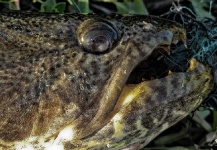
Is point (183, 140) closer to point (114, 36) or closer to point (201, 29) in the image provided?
point (201, 29)

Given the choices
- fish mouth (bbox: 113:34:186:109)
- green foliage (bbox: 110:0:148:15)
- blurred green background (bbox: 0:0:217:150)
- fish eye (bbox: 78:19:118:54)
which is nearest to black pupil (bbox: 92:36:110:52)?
fish eye (bbox: 78:19:118:54)

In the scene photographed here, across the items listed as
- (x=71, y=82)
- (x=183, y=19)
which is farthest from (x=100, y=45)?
(x=183, y=19)

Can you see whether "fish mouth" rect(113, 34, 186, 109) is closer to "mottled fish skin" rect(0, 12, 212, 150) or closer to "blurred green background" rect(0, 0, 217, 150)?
"mottled fish skin" rect(0, 12, 212, 150)

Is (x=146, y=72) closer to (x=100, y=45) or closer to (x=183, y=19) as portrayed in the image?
A: (x=100, y=45)

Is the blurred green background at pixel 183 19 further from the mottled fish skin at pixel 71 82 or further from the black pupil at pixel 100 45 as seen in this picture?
the black pupil at pixel 100 45

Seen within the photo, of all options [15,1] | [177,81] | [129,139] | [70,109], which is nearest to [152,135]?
[129,139]

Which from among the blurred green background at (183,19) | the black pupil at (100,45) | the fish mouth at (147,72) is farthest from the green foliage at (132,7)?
the black pupil at (100,45)
